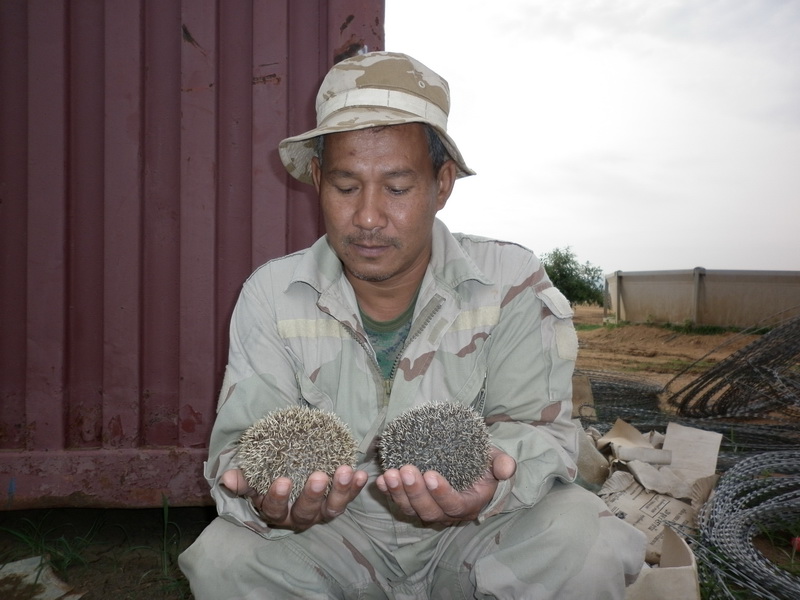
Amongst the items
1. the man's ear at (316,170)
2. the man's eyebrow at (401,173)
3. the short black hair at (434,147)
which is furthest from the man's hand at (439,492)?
the man's ear at (316,170)

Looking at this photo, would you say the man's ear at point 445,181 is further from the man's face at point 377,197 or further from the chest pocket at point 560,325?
the chest pocket at point 560,325

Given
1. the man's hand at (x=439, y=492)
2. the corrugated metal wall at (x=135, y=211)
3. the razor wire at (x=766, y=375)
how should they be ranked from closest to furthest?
the man's hand at (x=439, y=492) < the corrugated metal wall at (x=135, y=211) < the razor wire at (x=766, y=375)

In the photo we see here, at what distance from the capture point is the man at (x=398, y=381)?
2.31 m

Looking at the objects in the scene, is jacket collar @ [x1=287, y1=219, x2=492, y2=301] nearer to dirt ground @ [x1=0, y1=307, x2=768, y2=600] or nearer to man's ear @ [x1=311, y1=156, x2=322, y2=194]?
man's ear @ [x1=311, y1=156, x2=322, y2=194]

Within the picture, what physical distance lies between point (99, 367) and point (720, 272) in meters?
14.2

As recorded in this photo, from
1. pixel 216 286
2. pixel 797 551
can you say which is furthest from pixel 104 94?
pixel 797 551

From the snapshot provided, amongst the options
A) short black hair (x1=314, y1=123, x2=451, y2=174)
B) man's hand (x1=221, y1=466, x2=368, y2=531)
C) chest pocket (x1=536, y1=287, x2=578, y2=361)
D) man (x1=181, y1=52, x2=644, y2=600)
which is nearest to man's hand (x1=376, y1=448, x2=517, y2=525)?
man (x1=181, y1=52, x2=644, y2=600)

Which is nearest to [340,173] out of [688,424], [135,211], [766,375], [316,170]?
[316,170]

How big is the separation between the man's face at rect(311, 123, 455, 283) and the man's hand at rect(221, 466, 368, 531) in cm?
104

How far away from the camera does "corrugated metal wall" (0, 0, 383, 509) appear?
4.20 meters

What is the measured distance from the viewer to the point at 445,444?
222 centimetres

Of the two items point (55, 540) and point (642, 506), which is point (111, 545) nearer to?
point (55, 540)

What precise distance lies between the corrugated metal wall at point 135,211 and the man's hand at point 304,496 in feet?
6.87

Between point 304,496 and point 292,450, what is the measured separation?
183 millimetres
